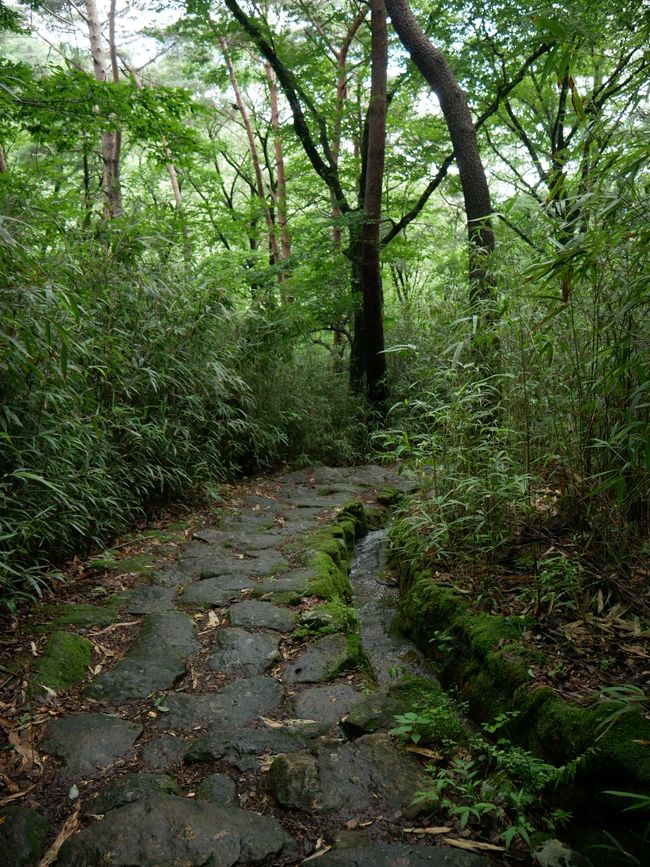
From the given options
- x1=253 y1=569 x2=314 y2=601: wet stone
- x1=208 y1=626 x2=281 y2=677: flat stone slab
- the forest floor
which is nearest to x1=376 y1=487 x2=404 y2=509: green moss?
the forest floor

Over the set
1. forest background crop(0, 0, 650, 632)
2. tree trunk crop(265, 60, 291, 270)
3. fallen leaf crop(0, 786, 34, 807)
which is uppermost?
A: tree trunk crop(265, 60, 291, 270)

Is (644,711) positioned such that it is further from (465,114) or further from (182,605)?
(465,114)

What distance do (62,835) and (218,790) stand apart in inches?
18.9

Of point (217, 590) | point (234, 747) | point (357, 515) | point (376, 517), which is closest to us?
point (234, 747)

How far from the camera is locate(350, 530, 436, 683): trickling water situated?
305cm

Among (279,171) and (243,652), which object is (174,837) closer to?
(243,652)

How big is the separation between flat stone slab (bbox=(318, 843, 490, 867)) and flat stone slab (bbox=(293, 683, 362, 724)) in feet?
2.26

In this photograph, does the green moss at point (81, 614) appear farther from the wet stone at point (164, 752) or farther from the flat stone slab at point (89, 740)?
the wet stone at point (164, 752)

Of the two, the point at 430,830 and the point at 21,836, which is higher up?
the point at 21,836

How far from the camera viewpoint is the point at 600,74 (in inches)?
396

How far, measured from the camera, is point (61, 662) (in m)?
2.61

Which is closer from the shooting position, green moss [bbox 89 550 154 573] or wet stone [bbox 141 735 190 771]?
wet stone [bbox 141 735 190 771]

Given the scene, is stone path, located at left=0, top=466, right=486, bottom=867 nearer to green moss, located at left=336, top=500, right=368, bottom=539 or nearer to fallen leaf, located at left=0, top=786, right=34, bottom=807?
fallen leaf, located at left=0, top=786, right=34, bottom=807

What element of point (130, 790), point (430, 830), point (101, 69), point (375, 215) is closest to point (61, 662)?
point (130, 790)
